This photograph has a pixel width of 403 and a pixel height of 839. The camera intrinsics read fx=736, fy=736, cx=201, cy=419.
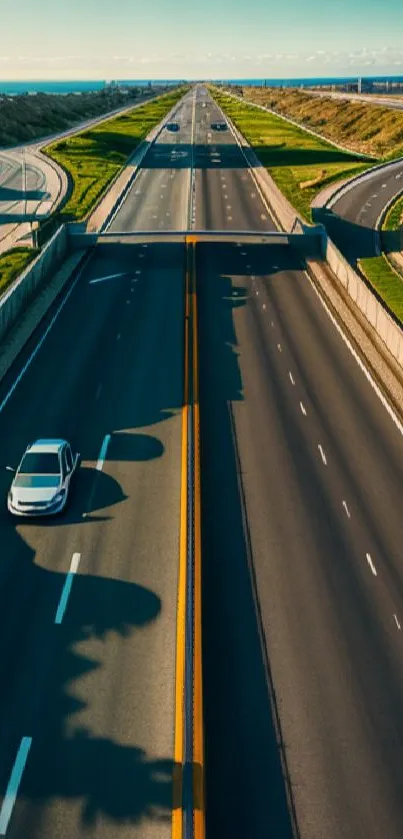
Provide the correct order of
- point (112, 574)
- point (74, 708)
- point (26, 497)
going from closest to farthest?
point (74, 708)
point (112, 574)
point (26, 497)

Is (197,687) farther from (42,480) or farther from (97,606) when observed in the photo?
(42,480)

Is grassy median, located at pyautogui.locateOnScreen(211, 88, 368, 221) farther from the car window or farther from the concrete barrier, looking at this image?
the car window

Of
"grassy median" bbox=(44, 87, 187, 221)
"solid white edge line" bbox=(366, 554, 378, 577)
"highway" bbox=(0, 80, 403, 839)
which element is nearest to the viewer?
"highway" bbox=(0, 80, 403, 839)

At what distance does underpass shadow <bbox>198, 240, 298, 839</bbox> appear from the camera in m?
14.1

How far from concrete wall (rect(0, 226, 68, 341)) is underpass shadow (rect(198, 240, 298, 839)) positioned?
13698mm

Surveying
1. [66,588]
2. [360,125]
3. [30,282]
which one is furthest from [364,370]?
[360,125]

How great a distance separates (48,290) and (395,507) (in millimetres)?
29538

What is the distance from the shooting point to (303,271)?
50000mm

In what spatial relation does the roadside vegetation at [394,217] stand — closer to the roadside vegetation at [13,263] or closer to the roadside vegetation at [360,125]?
the roadside vegetation at [13,263]

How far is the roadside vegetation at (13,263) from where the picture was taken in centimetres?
4502

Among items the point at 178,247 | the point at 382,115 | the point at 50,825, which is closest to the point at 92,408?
the point at 50,825

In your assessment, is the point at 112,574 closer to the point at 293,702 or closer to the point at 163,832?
the point at 293,702

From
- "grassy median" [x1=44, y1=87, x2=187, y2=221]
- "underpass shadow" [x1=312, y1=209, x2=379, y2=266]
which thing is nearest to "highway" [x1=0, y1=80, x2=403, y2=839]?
"underpass shadow" [x1=312, y1=209, x2=379, y2=266]

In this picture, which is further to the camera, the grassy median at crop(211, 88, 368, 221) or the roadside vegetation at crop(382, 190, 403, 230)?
the grassy median at crop(211, 88, 368, 221)
